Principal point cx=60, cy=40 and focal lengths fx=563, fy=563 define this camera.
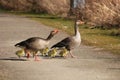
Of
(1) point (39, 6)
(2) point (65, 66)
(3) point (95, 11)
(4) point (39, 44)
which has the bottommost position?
(1) point (39, 6)

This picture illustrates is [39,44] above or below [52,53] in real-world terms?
above

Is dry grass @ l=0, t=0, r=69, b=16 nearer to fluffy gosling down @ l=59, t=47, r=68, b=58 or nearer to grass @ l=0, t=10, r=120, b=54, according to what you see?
grass @ l=0, t=10, r=120, b=54

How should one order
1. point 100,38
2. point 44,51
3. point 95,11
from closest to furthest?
point 44,51 → point 100,38 → point 95,11

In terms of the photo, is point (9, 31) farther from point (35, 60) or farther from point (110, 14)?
point (35, 60)

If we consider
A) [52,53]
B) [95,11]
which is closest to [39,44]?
[52,53]

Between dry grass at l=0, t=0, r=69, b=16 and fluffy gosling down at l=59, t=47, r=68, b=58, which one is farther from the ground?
fluffy gosling down at l=59, t=47, r=68, b=58

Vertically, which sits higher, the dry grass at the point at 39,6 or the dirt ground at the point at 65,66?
the dirt ground at the point at 65,66

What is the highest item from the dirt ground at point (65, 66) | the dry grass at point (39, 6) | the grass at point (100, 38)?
the dirt ground at point (65, 66)

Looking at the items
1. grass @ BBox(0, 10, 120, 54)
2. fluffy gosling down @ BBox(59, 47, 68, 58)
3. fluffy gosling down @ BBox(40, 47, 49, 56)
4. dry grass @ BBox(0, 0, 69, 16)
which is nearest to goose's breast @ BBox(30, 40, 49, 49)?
fluffy gosling down @ BBox(40, 47, 49, 56)

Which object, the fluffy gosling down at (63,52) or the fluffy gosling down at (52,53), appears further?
the fluffy gosling down at (63,52)

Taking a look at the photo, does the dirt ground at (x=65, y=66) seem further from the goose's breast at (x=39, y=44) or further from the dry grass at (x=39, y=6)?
the dry grass at (x=39, y=6)

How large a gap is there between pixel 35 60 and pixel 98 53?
106 inches

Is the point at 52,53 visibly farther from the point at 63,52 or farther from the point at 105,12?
the point at 105,12

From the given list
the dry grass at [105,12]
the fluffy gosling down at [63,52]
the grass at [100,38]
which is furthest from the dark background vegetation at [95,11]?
the fluffy gosling down at [63,52]
